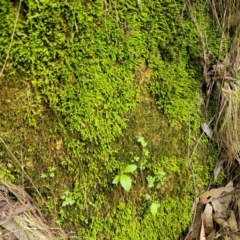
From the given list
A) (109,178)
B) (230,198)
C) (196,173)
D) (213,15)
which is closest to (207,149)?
(196,173)

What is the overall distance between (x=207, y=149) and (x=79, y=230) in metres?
0.81

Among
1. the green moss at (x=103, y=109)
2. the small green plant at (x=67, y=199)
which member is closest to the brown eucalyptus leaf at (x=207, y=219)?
the green moss at (x=103, y=109)

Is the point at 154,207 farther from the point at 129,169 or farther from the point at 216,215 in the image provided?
the point at 216,215

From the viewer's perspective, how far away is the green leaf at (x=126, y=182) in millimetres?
1640

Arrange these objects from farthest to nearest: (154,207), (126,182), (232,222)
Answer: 1. (232,222)
2. (154,207)
3. (126,182)

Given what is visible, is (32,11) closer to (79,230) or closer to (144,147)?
(144,147)

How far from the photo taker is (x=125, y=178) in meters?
1.68

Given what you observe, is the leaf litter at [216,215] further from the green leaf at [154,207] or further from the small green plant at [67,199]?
the small green plant at [67,199]

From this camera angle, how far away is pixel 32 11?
1.52 metres

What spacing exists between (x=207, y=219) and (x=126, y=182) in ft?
1.79

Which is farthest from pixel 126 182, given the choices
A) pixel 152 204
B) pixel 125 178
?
pixel 152 204

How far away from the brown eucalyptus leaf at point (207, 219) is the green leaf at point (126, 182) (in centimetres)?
50

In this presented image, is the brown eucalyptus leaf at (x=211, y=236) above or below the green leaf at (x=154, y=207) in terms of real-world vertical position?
below

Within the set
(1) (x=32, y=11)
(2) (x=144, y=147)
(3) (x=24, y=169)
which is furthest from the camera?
(2) (x=144, y=147)
